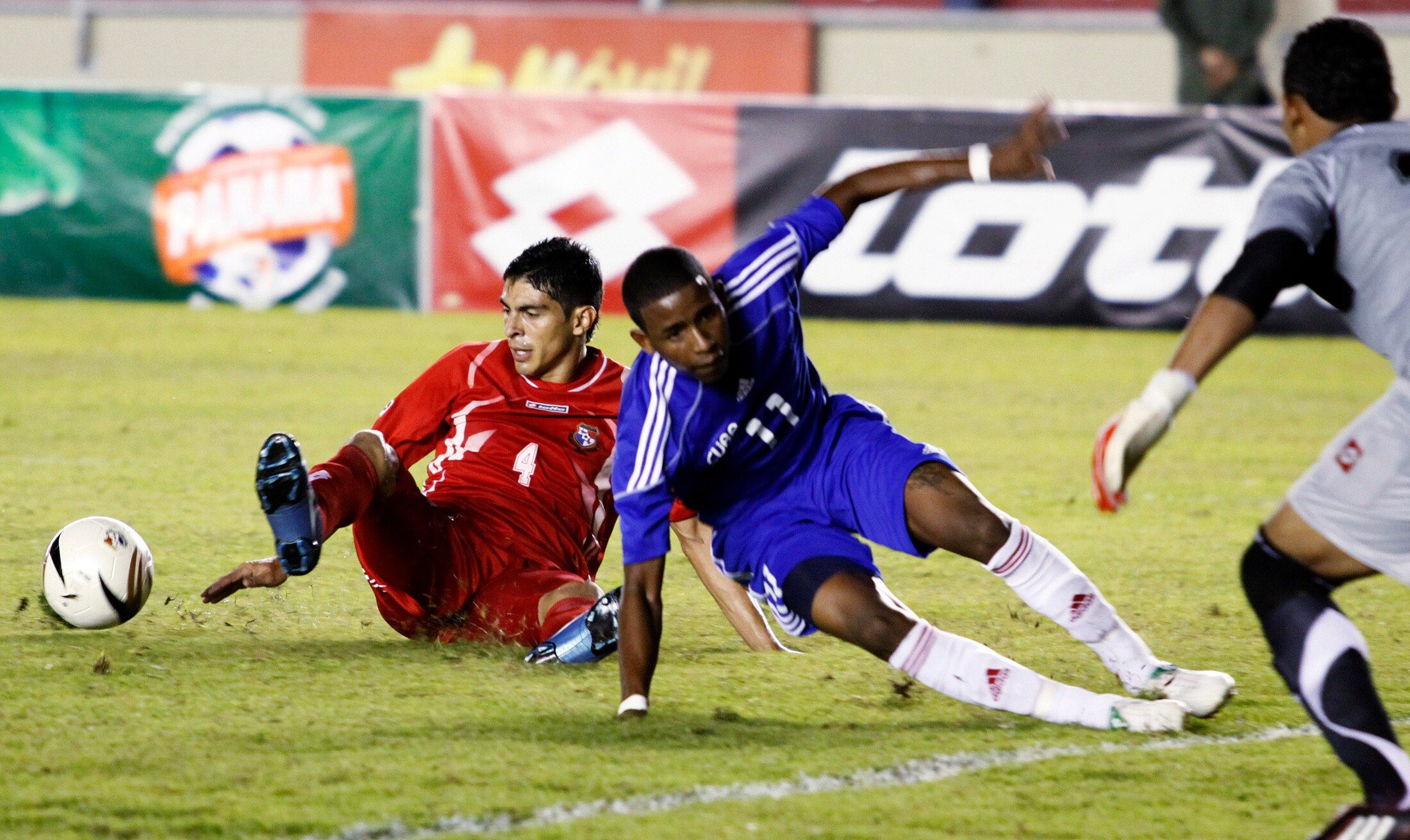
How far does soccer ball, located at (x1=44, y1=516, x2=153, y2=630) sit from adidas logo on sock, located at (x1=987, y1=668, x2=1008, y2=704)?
2.34 metres

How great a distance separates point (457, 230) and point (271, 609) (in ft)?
27.3

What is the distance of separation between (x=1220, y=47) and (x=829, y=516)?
10.9m

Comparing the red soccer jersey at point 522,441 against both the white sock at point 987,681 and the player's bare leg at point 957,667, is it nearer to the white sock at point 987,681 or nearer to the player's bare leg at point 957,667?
the player's bare leg at point 957,667

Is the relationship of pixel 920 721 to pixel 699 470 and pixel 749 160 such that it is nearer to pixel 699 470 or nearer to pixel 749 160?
pixel 699 470

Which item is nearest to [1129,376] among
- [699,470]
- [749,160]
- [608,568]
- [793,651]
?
[749,160]

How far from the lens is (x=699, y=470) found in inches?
161

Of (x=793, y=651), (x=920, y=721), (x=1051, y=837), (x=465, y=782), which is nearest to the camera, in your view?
(x=1051, y=837)

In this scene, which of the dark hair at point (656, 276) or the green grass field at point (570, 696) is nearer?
the green grass field at point (570, 696)

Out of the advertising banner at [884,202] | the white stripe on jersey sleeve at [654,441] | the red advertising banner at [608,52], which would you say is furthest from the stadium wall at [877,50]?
the white stripe on jersey sleeve at [654,441]

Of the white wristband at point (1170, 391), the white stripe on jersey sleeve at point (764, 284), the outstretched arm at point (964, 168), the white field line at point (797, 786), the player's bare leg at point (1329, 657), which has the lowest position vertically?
the white field line at point (797, 786)

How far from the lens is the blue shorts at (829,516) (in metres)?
4.02

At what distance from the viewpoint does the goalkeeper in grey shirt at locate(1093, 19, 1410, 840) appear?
10.1ft

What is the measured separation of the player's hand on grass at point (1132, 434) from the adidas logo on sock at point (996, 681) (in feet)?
2.88

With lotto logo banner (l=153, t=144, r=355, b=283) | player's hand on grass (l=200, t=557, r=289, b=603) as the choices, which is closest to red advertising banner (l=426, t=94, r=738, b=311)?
lotto logo banner (l=153, t=144, r=355, b=283)
